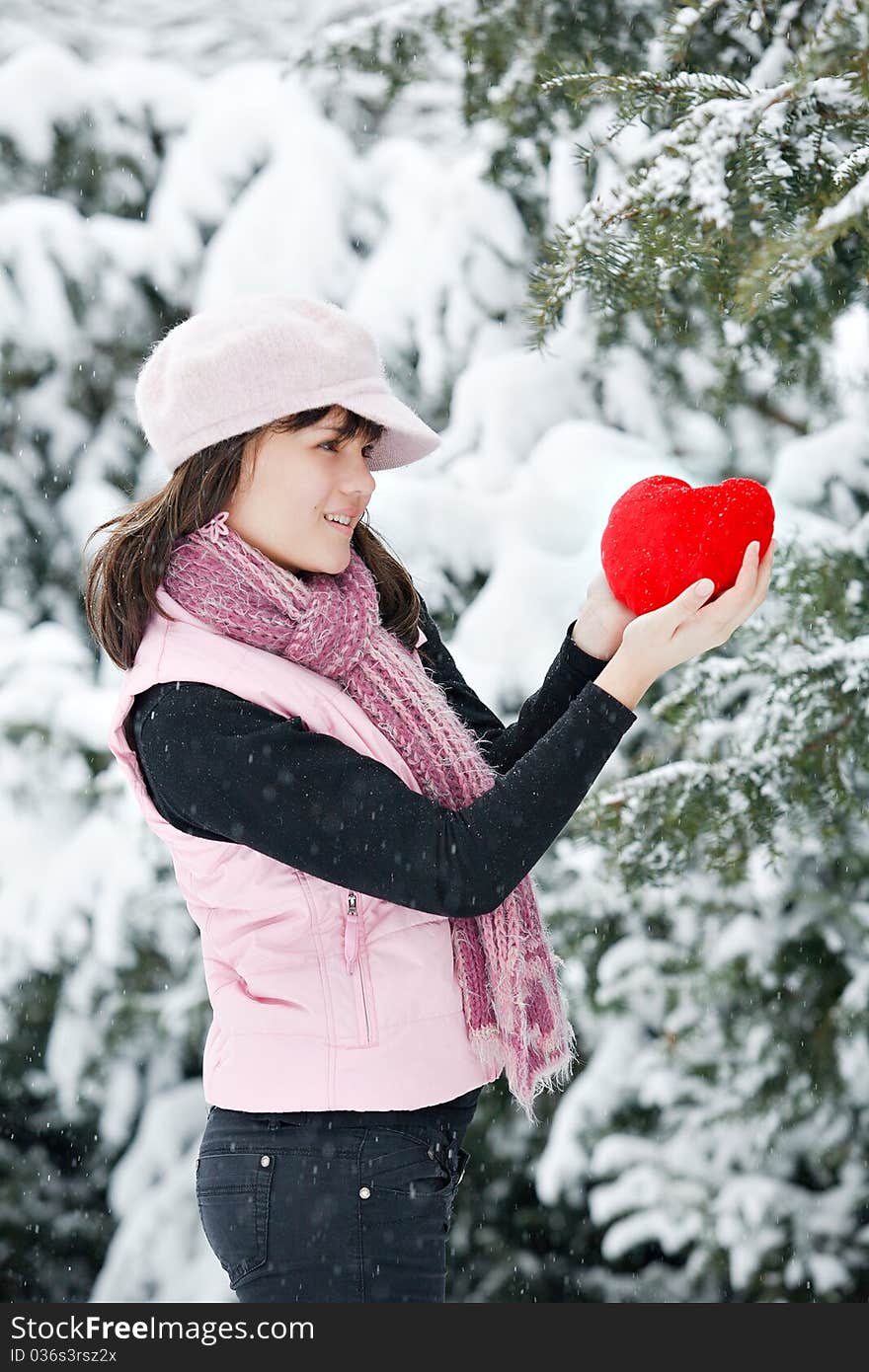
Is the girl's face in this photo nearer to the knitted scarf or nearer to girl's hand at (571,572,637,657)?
the knitted scarf

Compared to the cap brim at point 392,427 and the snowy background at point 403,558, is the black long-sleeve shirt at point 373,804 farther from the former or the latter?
the snowy background at point 403,558

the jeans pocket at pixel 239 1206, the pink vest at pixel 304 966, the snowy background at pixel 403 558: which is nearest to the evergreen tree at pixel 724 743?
the snowy background at pixel 403 558

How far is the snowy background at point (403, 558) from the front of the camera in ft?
9.70

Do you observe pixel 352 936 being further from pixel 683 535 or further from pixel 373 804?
pixel 683 535

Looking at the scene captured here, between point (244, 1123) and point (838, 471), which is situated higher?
point (838, 471)

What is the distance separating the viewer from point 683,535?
1385mm

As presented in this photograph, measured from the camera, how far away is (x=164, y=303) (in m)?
3.46

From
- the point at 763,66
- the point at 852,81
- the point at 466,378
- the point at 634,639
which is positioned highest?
the point at 852,81

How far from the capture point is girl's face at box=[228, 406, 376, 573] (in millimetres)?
1440

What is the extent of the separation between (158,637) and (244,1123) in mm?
531

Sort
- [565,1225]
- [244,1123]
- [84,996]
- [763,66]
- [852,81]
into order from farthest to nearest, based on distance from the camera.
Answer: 1. [565,1225]
2. [84,996]
3. [763,66]
4. [244,1123]
5. [852,81]

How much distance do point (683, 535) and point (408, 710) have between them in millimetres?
370

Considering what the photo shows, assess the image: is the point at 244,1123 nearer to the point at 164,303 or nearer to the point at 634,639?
the point at 634,639

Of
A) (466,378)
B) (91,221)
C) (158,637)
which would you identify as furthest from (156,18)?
(158,637)
